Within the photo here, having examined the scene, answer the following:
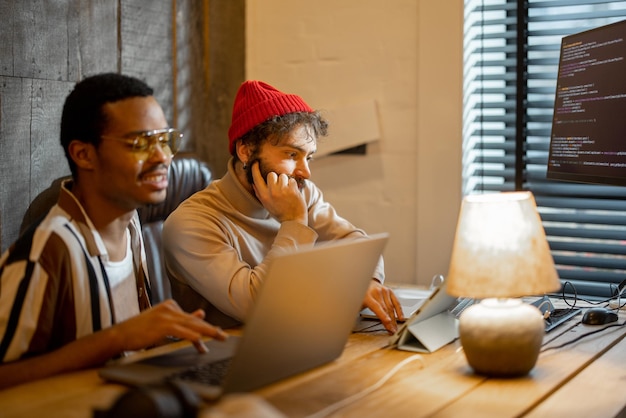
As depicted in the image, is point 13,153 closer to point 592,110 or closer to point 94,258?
point 94,258

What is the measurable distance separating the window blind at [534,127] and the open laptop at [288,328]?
1.46 m

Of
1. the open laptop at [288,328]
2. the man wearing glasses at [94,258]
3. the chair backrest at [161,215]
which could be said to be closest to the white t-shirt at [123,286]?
the man wearing glasses at [94,258]

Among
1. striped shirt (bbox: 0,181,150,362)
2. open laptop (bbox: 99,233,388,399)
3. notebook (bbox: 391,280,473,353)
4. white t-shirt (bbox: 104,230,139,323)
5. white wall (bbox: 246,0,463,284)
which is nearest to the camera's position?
open laptop (bbox: 99,233,388,399)

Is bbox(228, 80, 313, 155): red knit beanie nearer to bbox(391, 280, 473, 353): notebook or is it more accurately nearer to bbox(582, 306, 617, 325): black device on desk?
bbox(391, 280, 473, 353): notebook

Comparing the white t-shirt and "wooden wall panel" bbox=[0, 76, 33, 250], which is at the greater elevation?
"wooden wall panel" bbox=[0, 76, 33, 250]

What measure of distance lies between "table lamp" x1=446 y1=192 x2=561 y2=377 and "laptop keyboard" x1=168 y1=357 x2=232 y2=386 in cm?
46

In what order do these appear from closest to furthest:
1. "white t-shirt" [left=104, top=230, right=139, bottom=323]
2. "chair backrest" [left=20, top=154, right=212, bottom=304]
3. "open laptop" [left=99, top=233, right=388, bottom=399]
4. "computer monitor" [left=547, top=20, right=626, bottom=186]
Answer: "open laptop" [left=99, top=233, right=388, bottom=399] → "white t-shirt" [left=104, top=230, right=139, bottom=323] → "computer monitor" [left=547, top=20, right=626, bottom=186] → "chair backrest" [left=20, top=154, right=212, bottom=304]

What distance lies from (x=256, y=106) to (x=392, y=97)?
97cm

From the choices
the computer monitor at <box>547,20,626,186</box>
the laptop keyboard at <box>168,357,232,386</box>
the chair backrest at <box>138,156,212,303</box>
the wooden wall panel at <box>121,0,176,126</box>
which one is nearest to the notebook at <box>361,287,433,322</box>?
the computer monitor at <box>547,20,626,186</box>

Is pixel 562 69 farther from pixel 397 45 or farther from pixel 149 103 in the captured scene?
pixel 149 103

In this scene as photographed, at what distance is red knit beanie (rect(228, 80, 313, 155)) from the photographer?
2.31 meters

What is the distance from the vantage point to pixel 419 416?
4.67 feet

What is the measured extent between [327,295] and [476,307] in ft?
1.03

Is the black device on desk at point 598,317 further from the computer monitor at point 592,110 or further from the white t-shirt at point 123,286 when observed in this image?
the white t-shirt at point 123,286
